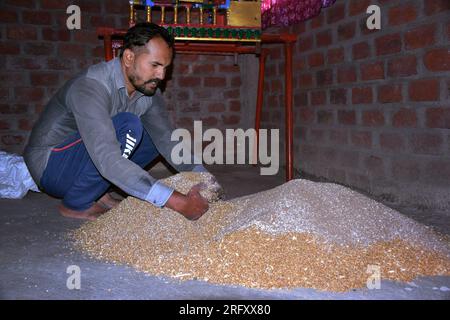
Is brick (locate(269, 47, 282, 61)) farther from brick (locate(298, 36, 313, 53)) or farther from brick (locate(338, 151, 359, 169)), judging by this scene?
brick (locate(338, 151, 359, 169))

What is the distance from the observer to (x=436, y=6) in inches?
84.6

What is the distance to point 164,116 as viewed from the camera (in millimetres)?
2312

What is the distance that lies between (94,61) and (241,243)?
107 inches

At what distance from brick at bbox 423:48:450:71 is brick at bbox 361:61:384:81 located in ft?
0.98

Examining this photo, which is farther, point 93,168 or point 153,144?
point 153,144

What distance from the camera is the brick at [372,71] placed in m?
2.50

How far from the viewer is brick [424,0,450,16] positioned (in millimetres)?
2096

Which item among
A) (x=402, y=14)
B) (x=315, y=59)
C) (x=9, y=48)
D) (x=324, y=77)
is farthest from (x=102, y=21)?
(x=402, y=14)

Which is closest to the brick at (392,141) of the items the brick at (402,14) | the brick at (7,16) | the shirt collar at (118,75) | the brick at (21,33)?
the brick at (402,14)

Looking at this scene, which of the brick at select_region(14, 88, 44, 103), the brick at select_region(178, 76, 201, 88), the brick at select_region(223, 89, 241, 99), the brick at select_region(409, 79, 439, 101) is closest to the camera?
the brick at select_region(409, 79, 439, 101)

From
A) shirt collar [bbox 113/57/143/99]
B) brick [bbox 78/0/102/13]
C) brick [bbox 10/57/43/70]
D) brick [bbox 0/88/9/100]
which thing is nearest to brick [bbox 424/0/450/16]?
shirt collar [bbox 113/57/143/99]
